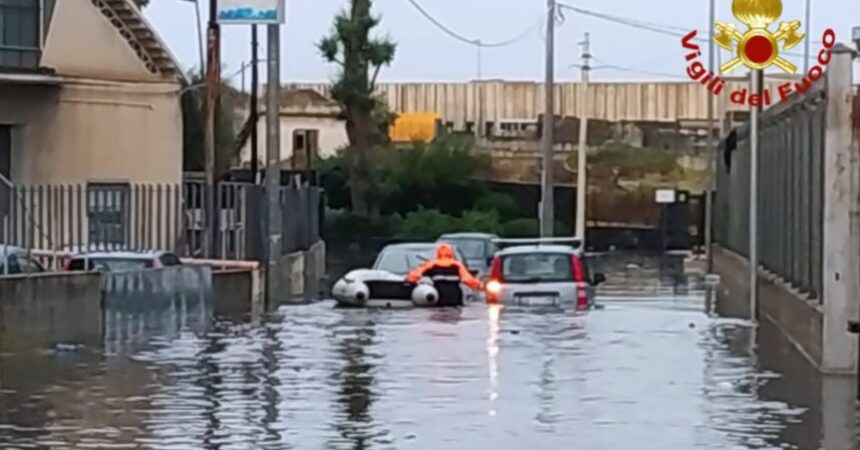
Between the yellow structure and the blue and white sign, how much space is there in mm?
50970

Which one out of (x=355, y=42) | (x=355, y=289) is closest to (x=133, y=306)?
(x=355, y=289)

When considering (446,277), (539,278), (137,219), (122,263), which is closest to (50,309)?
(122,263)

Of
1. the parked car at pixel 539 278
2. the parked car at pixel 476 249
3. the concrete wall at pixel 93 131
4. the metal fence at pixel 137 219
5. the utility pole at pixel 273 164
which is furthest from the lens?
the parked car at pixel 476 249

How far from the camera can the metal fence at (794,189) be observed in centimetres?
2203

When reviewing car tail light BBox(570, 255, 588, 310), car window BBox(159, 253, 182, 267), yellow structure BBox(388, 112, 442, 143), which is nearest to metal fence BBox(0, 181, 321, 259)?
car window BBox(159, 253, 182, 267)

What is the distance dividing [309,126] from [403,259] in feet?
167

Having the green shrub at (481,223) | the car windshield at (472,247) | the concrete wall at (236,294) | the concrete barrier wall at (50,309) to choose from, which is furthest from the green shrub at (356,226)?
the concrete barrier wall at (50,309)

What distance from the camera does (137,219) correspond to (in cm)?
3422

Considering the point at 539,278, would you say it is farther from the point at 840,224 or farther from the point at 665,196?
the point at 665,196

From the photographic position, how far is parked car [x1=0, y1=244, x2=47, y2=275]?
25.7 meters

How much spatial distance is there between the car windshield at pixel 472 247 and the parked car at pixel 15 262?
1880 cm

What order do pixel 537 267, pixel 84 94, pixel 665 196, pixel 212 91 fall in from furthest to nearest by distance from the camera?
pixel 665 196, pixel 84 94, pixel 212 91, pixel 537 267

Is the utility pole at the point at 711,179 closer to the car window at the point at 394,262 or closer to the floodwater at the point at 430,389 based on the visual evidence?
the car window at the point at 394,262

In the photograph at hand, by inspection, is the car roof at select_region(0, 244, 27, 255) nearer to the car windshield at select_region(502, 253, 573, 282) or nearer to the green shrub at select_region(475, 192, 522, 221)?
the car windshield at select_region(502, 253, 573, 282)
